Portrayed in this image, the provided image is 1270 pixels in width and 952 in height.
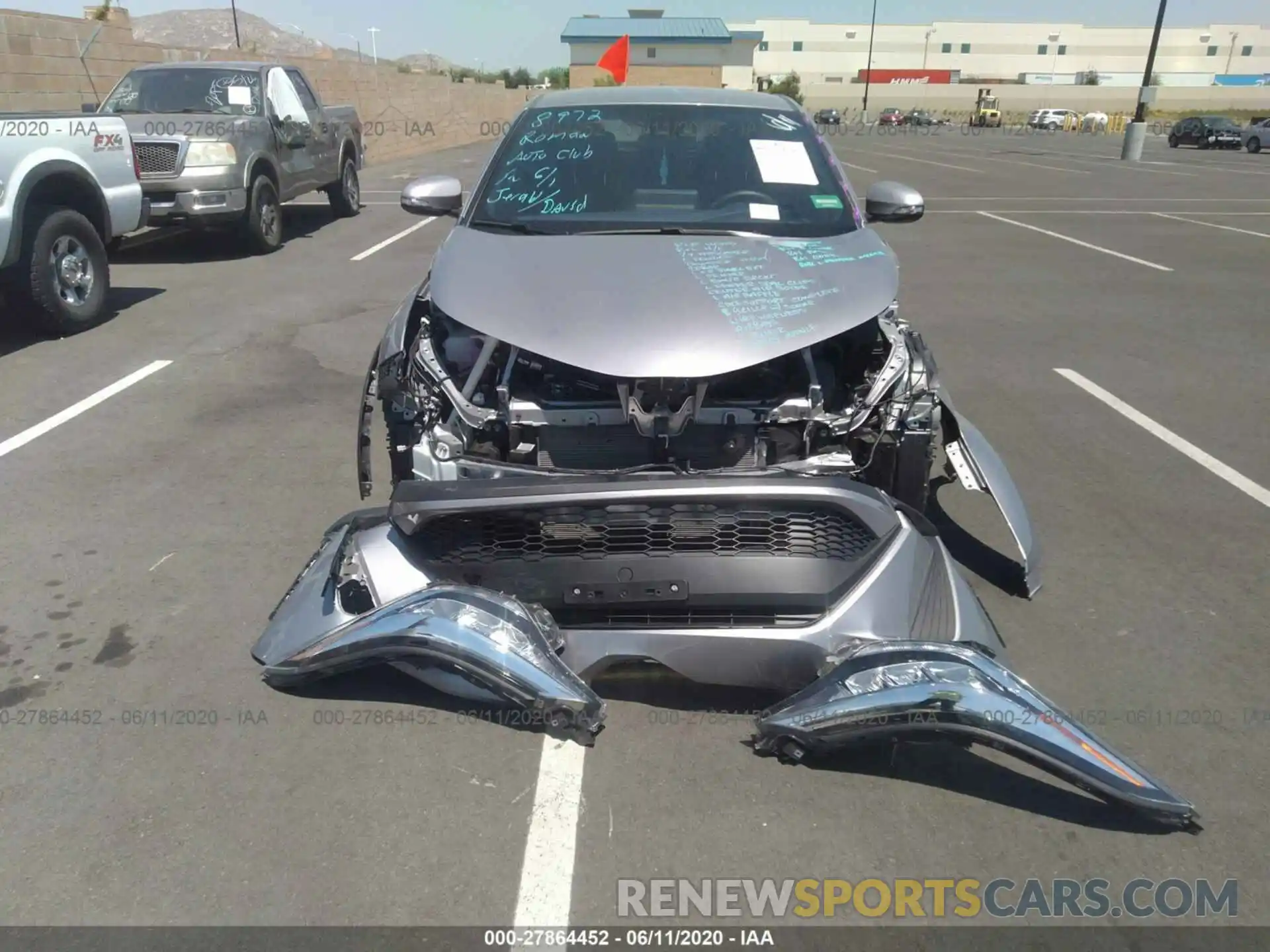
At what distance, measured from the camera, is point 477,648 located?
2.69 metres

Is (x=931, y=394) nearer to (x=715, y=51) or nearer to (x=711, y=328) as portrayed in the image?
(x=711, y=328)

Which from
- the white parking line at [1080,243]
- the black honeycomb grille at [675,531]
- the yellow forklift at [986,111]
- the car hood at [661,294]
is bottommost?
the yellow forklift at [986,111]

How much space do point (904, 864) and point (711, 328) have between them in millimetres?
1607

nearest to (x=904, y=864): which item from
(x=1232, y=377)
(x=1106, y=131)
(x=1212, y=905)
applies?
(x=1212, y=905)

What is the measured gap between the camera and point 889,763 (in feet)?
9.54

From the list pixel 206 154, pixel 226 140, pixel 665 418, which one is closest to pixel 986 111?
pixel 226 140

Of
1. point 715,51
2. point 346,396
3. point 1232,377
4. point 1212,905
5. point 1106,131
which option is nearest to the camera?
point 1212,905

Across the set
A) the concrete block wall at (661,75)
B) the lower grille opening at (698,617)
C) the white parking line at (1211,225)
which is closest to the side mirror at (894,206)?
the lower grille opening at (698,617)

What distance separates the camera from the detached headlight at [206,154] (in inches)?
408

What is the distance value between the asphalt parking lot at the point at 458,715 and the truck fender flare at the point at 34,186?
77 centimetres

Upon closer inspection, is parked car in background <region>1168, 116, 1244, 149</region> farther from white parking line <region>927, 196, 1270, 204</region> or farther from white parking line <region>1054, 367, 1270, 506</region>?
white parking line <region>1054, 367, 1270, 506</region>

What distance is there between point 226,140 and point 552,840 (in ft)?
32.7

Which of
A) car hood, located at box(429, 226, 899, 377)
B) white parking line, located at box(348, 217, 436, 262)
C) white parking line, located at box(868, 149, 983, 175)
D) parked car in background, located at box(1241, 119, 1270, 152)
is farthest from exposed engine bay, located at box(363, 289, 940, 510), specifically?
parked car in background, located at box(1241, 119, 1270, 152)

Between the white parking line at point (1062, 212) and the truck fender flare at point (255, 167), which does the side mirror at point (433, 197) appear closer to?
the truck fender flare at point (255, 167)
